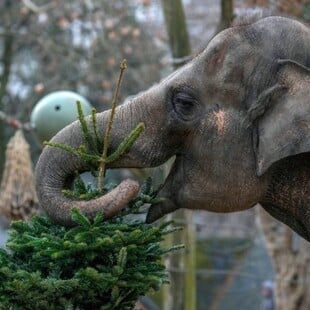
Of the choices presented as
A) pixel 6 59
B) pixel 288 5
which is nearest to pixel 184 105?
pixel 288 5

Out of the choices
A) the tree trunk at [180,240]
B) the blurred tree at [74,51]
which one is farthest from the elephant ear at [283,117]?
the blurred tree at [74,51]

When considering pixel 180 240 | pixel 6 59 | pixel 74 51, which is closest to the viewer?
pixel 180 240

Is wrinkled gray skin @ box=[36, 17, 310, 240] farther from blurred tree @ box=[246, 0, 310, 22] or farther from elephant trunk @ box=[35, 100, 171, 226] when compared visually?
blurred tree @ box=[246, 0, 310, 22]

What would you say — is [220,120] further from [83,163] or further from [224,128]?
[83,163]

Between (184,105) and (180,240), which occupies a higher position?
(180,240)

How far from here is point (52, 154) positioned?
2.69 meters

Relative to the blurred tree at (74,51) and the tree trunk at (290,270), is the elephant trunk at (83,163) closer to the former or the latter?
the tree trunk at (290,270)

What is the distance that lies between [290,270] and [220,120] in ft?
20.0

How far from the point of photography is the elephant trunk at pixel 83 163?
8.27ft

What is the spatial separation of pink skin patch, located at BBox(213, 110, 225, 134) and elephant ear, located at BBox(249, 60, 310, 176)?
9cm

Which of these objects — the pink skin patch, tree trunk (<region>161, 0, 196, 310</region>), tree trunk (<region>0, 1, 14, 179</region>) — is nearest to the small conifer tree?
the pink skin patch

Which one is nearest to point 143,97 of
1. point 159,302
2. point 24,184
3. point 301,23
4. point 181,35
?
point 301,23

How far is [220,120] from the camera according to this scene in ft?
8.96

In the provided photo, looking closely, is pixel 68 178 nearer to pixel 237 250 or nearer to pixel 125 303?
pixel 125 303
